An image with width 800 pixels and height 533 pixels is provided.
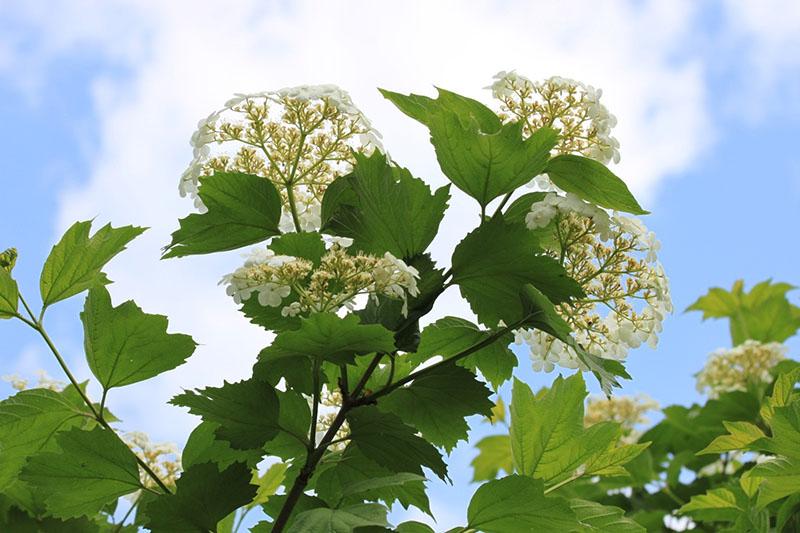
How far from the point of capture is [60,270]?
6.15 ft

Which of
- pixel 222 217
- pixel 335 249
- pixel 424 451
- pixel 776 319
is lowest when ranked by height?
pixel 424 451

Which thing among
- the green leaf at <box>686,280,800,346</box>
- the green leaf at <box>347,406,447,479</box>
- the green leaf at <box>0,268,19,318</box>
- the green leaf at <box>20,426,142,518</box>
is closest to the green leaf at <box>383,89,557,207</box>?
the green leaf at <box>347,406,447,479</box>

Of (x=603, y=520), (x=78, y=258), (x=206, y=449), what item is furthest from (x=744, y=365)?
(x=78, y=258)

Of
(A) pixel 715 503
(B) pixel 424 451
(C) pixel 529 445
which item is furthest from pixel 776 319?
(B) pixel 424 451

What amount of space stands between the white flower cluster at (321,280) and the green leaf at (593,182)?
37cm

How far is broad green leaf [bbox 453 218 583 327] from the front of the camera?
1597 millimetres

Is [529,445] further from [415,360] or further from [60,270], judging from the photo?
[60,270]

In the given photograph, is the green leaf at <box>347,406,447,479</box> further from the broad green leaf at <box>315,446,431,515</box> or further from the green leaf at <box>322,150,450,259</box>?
the green leaf at <box>322,150,450,259</box>

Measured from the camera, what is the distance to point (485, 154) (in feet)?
5.32

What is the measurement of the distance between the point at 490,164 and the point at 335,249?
31 centimetres

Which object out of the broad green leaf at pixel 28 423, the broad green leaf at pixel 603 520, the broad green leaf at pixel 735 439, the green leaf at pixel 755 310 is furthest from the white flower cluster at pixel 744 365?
the broad green leaf at pixel 28 423

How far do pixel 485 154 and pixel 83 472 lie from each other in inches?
36.2

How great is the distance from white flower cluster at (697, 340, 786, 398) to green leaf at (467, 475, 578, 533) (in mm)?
3063

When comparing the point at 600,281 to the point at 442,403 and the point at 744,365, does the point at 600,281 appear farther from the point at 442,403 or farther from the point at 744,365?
the point at 744,365
